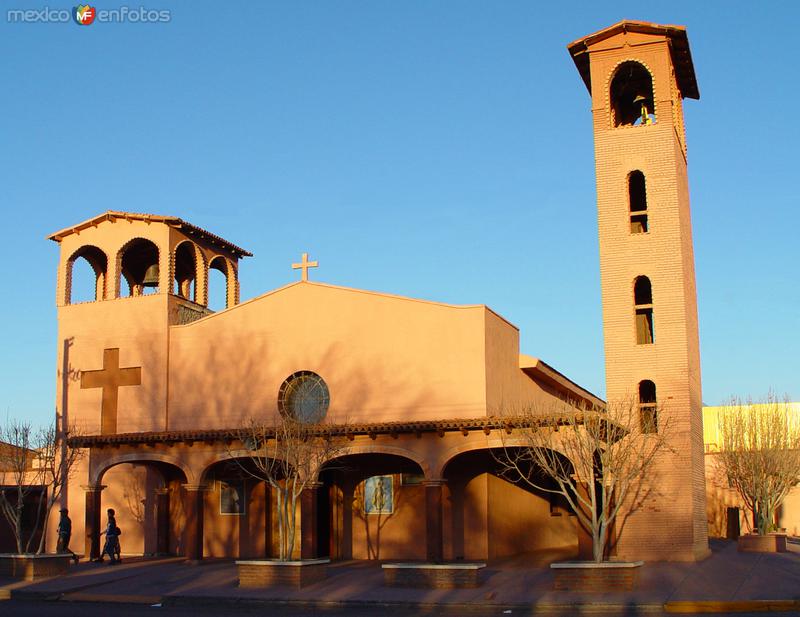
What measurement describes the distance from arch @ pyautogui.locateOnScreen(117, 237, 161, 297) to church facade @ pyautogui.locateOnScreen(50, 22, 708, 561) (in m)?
1.23

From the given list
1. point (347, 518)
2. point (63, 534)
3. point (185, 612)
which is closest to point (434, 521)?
point (347, 518)

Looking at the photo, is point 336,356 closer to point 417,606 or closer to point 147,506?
point 147,506

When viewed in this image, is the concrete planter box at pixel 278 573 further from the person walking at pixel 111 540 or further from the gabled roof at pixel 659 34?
the gabled roof at pixel 659 34

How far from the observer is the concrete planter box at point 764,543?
30.7 m

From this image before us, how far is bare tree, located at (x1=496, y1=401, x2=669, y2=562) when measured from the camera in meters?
22.8

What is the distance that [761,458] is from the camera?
35312 mm

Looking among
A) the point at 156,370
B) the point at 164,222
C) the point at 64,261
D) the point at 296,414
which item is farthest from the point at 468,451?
the point at 64,261

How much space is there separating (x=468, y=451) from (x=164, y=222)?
13.4 meters

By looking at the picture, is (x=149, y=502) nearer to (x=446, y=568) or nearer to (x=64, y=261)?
(x=64, y=261)

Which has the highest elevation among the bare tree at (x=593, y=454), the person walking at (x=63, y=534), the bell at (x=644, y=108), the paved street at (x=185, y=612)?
the bell at (x=644, y=108)

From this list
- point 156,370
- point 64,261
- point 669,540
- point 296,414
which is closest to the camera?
point 669,540

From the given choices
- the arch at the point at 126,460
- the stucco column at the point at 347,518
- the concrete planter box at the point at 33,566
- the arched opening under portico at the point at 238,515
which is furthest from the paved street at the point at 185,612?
the stucco column at the point at 347,518

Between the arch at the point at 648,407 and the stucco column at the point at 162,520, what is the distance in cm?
1478

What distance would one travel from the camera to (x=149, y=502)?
32.4 metres
